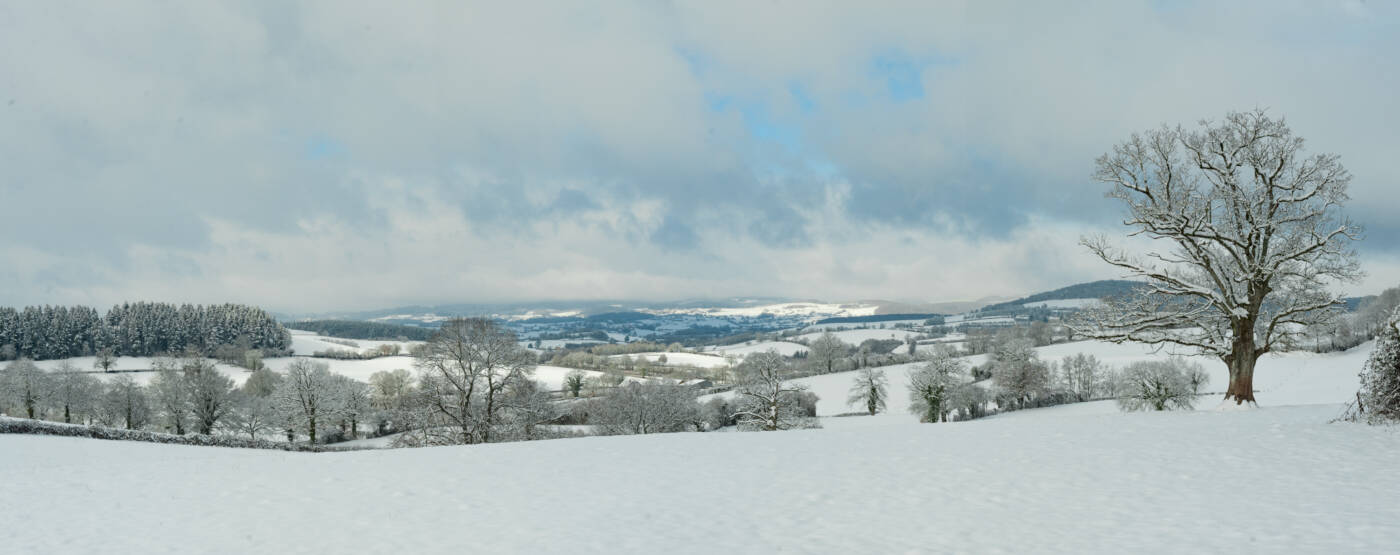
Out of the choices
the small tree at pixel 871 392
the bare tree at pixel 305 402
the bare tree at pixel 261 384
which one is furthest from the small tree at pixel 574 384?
the small tree at pixel 871 392

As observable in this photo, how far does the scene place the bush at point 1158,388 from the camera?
5222 centimetres

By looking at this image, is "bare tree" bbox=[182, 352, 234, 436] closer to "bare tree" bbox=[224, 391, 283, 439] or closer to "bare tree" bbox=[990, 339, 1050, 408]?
"bare tree" bbox=[224, 391, 283, 439]

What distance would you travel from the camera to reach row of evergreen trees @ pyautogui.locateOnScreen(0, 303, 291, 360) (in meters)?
115

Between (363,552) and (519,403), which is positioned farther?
(519,403)

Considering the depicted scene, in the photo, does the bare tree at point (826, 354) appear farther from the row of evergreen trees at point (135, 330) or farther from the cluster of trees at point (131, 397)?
the row of evergreen trees at point (135, 330)

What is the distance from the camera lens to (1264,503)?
9445mm

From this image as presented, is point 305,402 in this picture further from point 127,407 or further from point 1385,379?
point 1385,379

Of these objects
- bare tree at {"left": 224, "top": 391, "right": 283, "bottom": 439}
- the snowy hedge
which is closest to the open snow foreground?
the snowy hedge

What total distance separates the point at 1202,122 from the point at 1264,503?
15.5m

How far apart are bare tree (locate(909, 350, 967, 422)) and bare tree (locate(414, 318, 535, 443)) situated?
38.1m

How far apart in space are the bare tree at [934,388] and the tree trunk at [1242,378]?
37059mm

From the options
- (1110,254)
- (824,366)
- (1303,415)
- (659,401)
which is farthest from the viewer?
(824,366)

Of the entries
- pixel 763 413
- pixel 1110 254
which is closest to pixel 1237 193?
pixel 1110 254

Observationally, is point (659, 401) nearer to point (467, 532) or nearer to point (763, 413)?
point (763, 413)
